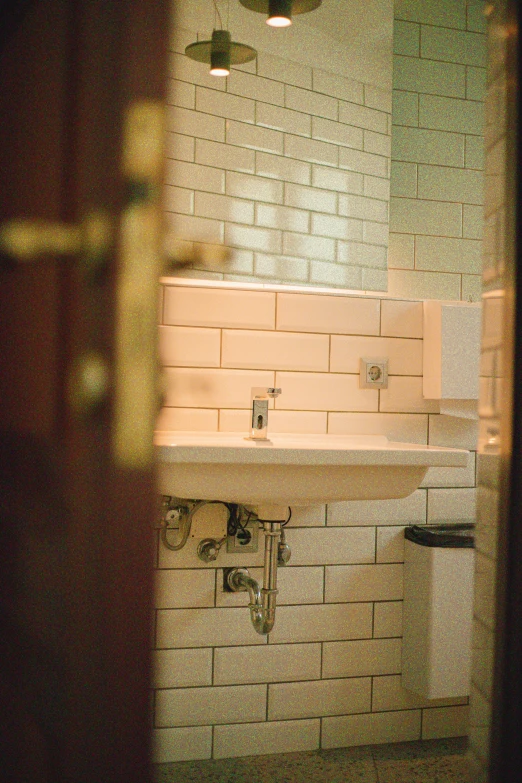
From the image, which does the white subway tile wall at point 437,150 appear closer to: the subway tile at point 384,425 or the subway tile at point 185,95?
the subway tile at point 384,425

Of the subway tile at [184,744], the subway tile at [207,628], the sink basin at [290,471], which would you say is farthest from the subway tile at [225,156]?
the subway tile at [184,744]

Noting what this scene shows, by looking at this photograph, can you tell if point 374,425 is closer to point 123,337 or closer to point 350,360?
point 350,360

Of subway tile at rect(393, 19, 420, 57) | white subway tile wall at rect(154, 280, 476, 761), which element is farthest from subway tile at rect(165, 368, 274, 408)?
subway tile at rect(393, 19, 420, 57)

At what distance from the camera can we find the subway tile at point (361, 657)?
2219 mm

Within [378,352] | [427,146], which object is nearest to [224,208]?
[378,352]

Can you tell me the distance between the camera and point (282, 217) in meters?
2.19

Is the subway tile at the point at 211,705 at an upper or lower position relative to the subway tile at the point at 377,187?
lower

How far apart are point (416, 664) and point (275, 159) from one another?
159 centimetres

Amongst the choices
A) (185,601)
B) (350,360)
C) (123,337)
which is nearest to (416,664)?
(185,601)

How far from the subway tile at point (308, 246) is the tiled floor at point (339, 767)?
1503 millimetres

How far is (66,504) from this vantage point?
600 millimetres

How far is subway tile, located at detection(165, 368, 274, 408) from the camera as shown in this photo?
2.08 meters

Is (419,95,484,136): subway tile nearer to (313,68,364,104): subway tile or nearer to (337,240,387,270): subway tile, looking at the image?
(313,68,364,104): subway tile

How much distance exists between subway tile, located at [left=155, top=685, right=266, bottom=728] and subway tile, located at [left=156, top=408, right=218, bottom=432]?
75cm
